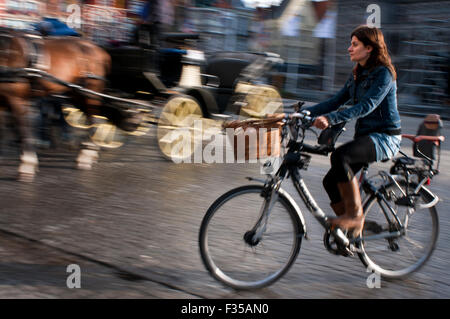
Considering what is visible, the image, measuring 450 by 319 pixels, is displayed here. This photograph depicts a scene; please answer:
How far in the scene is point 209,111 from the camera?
798 centimetres

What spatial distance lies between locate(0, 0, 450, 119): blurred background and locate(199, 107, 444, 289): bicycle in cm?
425

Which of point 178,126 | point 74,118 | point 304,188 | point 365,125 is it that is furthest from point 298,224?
point 74,118

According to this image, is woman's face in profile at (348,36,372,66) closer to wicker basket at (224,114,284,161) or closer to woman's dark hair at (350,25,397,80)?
woman's dark hair at (350,25,397,80)

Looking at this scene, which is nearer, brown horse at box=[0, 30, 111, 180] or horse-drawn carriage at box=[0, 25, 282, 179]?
brown horse at box=[0, 30, 111, 180]

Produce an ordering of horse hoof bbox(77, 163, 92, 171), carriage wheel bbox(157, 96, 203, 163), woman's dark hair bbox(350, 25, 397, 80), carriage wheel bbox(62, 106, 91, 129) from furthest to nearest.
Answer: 1. carriage wheel bbox(62, 106, 91, 129)
2. carriage wheel bbox(157, 96, 203, 163)
3. horse hoof bbox(77, 163, 92, 171)
4. woman's dark hair bbox(350, 25, 397, 80)

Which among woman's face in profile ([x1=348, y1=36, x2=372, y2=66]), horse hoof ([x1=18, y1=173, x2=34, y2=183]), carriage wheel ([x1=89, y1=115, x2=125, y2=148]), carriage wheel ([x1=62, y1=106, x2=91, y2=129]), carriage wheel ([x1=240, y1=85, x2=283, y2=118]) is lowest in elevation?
horse hoof ([x1=18, y1=173, x2=34, y2=183])

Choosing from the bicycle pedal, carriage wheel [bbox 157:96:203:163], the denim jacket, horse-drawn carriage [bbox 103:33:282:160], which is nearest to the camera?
the denim jacket

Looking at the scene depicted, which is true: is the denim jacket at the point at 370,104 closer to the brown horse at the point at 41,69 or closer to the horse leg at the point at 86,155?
the brown horse at the point at 41,69

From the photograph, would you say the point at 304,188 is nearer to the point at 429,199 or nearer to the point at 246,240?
the point at 246,240

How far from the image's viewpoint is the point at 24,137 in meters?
6.13

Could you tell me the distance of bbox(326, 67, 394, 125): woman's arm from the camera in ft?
10.6

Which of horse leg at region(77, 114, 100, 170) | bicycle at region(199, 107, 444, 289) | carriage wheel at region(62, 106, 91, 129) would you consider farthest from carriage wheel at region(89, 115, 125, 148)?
bicycle at region(199, 107, 444, 289)

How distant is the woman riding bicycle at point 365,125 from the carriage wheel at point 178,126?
168 inches

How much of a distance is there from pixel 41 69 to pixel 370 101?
4386mm
